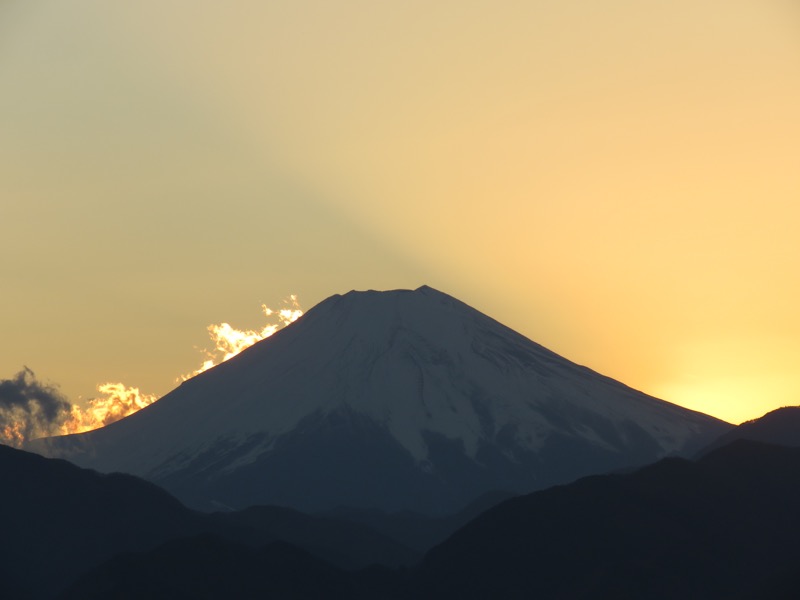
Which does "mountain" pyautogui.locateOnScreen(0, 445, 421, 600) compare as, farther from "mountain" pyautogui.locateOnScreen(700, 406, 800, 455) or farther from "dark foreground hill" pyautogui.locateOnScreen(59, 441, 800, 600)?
"mountain" pyautogui.locateOnScreen(700, 406, 800, 455)

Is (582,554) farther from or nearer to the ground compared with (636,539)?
nearer to the ground

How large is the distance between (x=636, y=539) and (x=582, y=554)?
394 cm

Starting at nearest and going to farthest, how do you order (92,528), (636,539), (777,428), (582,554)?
1. (582,554)
2. (636,539)
3. (92,528)
4. (777,428)

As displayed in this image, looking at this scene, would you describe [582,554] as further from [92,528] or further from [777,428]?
[777,428]

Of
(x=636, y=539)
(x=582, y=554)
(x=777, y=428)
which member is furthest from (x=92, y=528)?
(x=777, y=428)

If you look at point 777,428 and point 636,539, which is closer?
point 636,539

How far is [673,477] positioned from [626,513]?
9.82 meters

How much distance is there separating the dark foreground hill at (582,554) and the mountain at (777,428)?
5569cm

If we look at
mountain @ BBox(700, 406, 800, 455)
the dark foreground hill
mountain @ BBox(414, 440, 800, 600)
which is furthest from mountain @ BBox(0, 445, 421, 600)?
mountain @ BBox(700, 406, 800, 455)

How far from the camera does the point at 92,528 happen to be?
479ft

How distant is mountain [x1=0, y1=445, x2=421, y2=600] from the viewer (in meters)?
138

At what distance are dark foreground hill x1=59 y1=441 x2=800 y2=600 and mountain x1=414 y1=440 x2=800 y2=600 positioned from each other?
0.33ft

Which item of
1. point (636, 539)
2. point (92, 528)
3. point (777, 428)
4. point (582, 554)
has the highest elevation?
point (777, 428)

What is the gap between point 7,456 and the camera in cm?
15738
